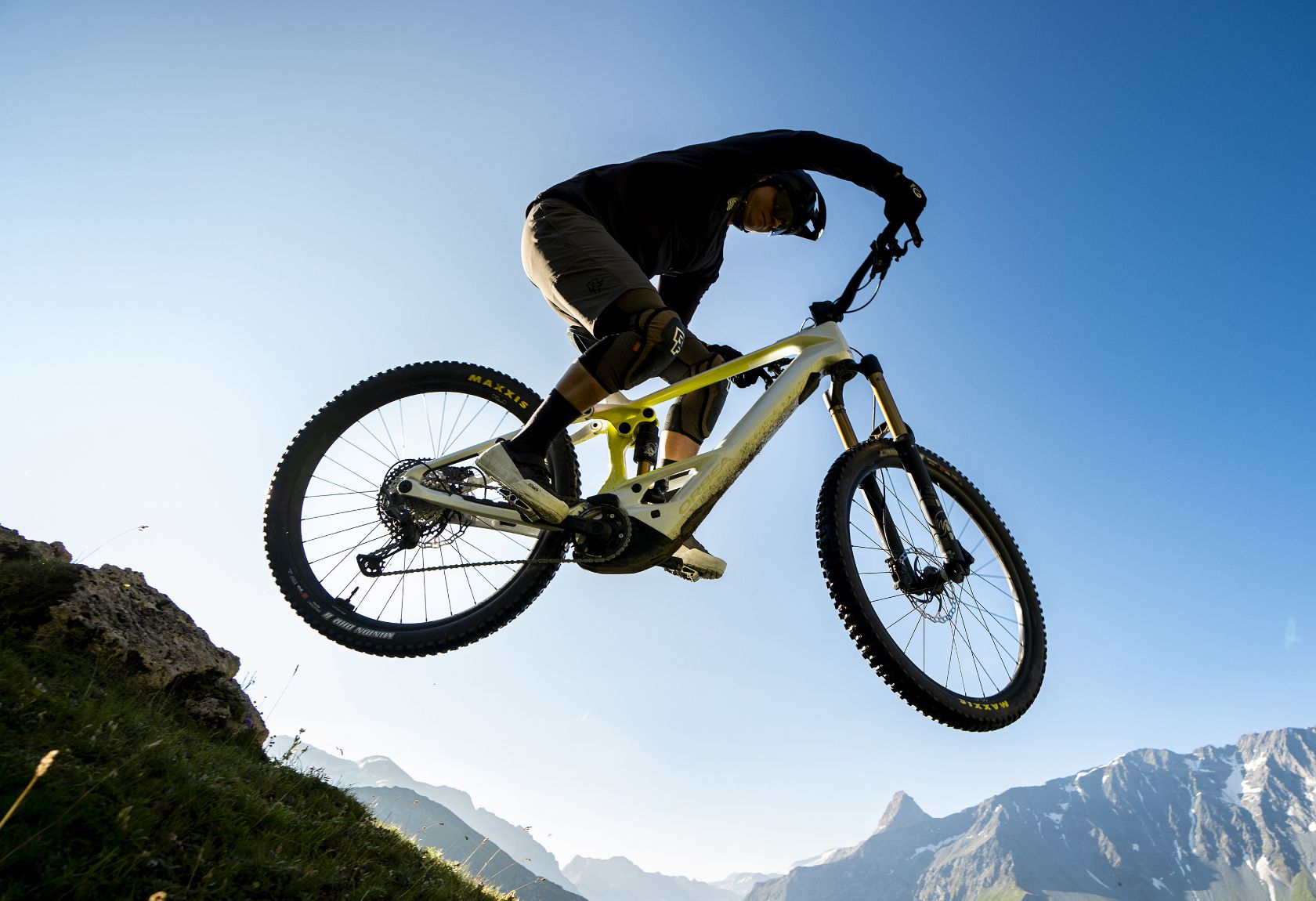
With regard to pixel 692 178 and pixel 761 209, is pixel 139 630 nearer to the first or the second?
pixel 692 178

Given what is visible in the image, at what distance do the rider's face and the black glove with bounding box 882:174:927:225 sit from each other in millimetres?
745

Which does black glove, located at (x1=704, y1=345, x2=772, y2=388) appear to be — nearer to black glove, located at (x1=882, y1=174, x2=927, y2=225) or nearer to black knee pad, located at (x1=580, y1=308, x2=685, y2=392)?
black knee pad, located at (x1=580, y1=308, x2=685, y2=392)

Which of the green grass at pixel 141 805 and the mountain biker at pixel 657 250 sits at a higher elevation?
the mountain biker at pixel 657 250

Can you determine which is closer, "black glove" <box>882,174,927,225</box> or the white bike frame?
the white bike frame

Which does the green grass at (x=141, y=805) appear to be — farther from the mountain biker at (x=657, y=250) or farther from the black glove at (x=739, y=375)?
the black glove at (x=739, y=375)

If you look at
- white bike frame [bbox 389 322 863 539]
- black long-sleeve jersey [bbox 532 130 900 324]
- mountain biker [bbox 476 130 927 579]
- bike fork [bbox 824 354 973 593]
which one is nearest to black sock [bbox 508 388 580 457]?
mountain biker [bbox 476 130 927 579]

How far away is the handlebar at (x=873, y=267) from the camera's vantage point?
14.2 feet

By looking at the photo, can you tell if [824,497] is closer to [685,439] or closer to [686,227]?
[685,439]

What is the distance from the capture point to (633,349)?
375cm

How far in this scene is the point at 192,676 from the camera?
13.3ft

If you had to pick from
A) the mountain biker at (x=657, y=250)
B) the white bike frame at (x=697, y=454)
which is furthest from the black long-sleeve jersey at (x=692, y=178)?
the white bike frame at (x=697, y=454)

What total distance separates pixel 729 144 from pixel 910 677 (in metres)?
3.29

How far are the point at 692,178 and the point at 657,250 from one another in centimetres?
48

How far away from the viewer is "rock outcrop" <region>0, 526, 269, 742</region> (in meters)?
3.58
